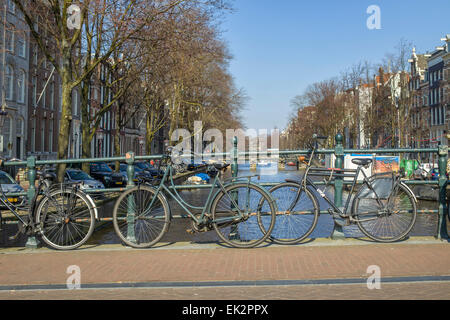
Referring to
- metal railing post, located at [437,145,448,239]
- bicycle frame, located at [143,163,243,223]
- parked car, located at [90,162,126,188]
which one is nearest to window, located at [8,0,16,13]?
parked car, located at [90,162,126,188]

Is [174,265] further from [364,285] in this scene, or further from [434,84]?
[434,84]

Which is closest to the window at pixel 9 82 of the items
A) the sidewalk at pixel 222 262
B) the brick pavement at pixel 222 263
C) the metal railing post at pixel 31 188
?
the metal railing post at pixel 31 188

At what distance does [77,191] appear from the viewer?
7125 mm

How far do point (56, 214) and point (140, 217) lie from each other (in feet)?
3.89

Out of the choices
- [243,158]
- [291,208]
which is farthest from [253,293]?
[243,158]

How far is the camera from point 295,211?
22.8 ft

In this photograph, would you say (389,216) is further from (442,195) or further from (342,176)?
(442,195)

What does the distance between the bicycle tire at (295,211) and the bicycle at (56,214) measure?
2.53 metres

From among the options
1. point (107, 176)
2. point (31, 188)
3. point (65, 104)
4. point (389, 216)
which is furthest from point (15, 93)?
point (389, 216)

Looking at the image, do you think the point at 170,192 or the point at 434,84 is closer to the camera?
the point at 170,192

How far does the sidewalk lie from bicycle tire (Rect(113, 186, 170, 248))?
20 centimetres

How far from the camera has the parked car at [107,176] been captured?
3003cm

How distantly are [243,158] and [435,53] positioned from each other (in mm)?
66815

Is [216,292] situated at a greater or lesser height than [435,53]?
lesser
